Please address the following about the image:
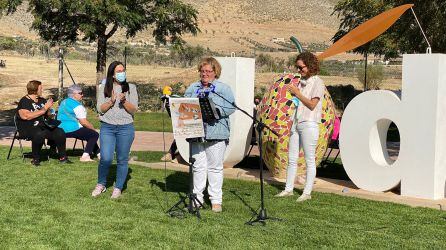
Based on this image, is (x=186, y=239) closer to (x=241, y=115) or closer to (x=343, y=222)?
(x=343, y=222)

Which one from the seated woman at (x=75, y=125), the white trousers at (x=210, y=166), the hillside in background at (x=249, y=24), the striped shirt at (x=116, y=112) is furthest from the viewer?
the hillside in background at (x=249, y=24)

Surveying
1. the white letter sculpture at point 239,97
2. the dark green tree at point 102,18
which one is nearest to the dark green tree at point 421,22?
the white letter sculpture at point 239,97

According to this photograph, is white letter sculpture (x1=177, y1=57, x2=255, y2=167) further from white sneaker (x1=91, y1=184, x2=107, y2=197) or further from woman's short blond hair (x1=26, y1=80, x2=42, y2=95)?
woman's short blond hair (x1=26, y1=80, x2=42, y2=95)

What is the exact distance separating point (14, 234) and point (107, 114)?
2.03m

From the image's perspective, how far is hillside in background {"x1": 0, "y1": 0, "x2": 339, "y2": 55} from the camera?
71375mm

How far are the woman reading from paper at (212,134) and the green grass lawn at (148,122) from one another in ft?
31.5

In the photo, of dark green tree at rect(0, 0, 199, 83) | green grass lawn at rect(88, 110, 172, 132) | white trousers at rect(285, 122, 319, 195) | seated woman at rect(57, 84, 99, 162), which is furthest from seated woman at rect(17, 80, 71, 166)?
dark green tree at rect(0, 0, 199, 83)

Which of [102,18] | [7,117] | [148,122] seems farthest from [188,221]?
[102,18]

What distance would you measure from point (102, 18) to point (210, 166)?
15502 millimetres

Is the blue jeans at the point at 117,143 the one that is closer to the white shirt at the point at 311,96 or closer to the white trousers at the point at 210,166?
the white trousers at the point at 210,166

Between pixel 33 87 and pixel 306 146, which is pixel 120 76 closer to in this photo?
pixel 306 146

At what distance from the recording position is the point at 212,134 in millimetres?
6879

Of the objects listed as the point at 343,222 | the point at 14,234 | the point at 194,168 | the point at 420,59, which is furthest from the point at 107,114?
the point at 420,59

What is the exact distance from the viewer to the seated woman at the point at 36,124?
10.3 meters
